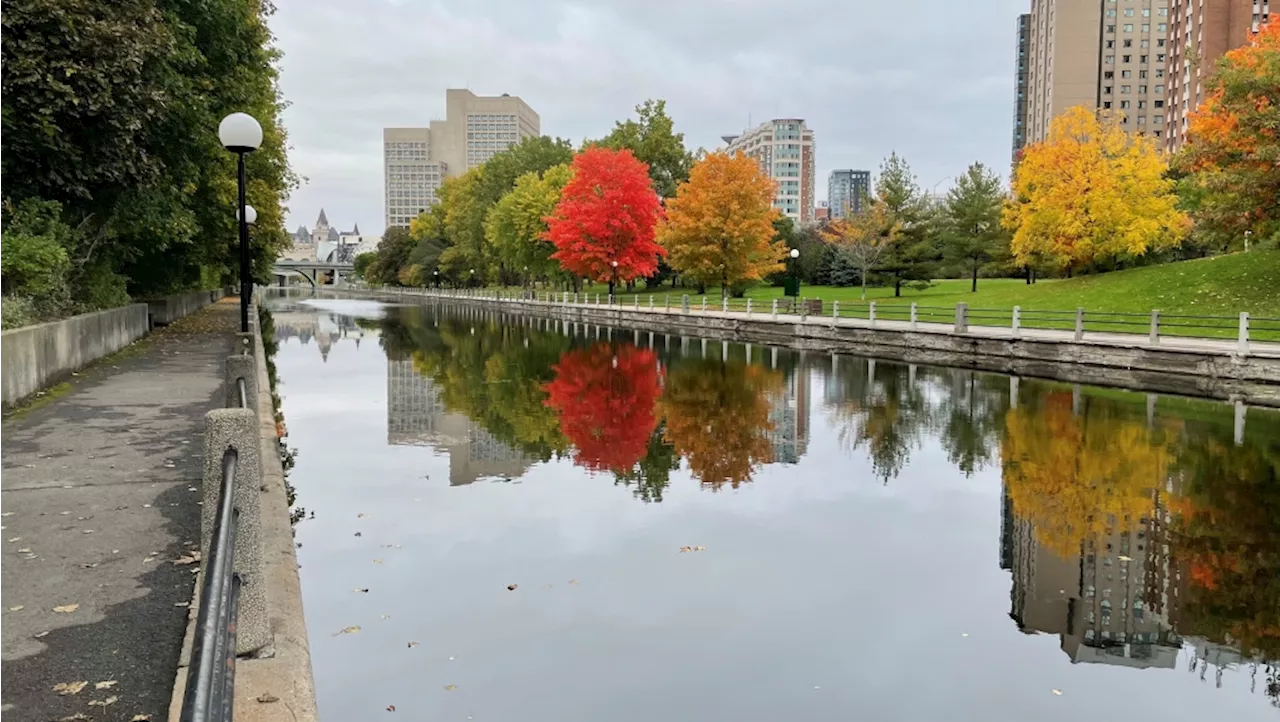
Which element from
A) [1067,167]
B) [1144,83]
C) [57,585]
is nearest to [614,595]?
[57,585]

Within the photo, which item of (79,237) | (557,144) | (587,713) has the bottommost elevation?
(587,713)

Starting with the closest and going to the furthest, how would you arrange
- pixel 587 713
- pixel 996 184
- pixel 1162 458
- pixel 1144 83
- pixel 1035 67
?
1. pixel 587 713
2. pixel 1162 458
3. pixel 996 184
4. pixel 1144 83
5. pixel 1035 67

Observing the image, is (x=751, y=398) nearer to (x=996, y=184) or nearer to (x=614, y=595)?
(x=614, y=595)

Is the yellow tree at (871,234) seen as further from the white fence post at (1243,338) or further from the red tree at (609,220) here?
the white fence post at (1243,338)

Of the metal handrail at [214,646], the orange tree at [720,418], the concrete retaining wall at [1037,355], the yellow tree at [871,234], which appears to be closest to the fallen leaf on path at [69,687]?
the metal handrail at [214,646]

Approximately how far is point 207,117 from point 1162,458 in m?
20.8

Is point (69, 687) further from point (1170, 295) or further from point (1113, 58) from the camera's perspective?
point (1113, 58)

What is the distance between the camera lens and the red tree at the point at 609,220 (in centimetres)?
6397

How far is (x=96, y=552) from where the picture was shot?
688 centimetres

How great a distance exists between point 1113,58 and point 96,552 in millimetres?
169021

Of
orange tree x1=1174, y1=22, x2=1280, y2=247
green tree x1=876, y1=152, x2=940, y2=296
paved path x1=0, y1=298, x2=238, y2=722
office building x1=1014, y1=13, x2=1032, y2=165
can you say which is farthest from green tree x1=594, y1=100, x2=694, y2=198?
office building x1=1014, y1=13, x2=1032, y2=165

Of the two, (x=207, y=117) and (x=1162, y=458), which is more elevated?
(x=207, y=117)

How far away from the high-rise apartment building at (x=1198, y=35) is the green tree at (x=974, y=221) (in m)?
73.9

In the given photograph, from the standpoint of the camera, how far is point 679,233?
5697cm
